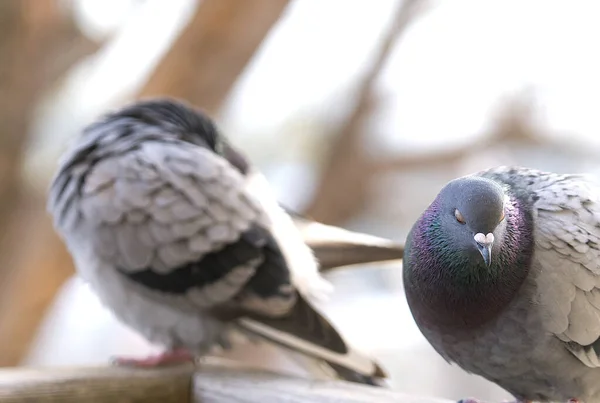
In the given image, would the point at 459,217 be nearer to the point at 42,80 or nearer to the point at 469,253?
the point at 469,253

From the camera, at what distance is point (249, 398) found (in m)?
1.29

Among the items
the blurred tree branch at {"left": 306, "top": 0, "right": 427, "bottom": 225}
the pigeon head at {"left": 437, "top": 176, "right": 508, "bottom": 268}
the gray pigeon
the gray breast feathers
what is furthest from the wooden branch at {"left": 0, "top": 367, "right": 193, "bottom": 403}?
the blurred tree branch at {"left": 306, "top": 0, "right": 427, "bottom": 225}

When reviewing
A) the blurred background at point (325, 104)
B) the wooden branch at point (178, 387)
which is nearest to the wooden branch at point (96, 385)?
the wooden branch at point (178, 387)

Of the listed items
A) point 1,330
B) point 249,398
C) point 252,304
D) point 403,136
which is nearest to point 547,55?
point 403,136

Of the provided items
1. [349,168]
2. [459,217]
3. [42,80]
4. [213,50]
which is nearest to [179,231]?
[459,217]

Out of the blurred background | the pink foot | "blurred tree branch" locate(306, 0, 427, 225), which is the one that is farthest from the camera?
"blurred tree branch" locate(306, 0, 427, 225)

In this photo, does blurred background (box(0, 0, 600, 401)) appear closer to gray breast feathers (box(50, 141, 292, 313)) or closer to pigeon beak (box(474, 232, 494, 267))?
gray breast feathers (box(50, 141, 292, 313))

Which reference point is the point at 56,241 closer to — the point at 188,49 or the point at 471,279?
the point at 188,49

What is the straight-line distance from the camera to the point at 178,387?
1.43 m

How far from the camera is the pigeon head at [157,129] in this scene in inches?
61.4

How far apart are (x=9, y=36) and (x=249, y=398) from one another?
138 cm

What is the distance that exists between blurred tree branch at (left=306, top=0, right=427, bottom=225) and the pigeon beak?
180cm

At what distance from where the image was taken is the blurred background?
223 centimetres

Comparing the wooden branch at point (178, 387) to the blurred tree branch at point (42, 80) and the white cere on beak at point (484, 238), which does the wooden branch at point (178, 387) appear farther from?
the blurred tree branch at point (42, 80)
